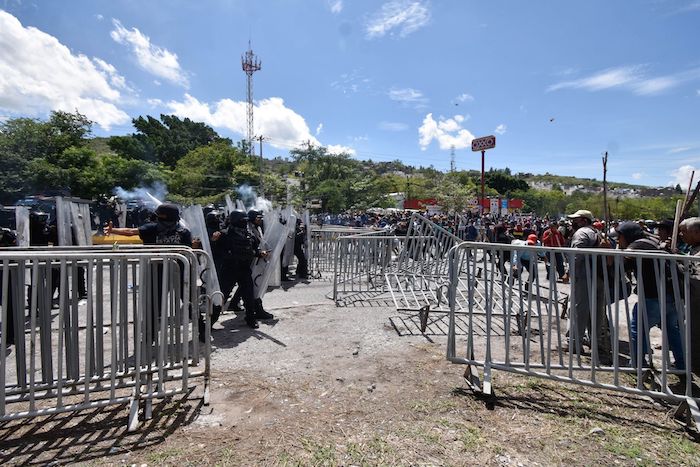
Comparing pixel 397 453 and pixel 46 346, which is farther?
pixel 46 346

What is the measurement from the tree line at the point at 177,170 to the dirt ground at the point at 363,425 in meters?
30.2

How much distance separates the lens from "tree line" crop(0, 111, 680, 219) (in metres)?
27.7

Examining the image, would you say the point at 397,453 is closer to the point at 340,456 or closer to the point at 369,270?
the point at 340,456

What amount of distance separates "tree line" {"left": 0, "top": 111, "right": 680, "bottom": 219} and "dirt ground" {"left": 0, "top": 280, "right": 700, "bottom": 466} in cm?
3023

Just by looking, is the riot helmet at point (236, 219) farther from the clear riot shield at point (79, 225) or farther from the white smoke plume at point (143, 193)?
the white smoke plume at point (143, 193)

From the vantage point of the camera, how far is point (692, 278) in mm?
3801

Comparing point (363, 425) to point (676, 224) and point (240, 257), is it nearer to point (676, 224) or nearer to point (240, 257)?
point (240, 257)

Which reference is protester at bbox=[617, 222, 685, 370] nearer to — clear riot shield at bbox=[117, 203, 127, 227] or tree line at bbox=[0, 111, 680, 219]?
clear riot shield at bbox=[117, 203, 127, 227]

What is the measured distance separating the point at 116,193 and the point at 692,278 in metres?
32.9

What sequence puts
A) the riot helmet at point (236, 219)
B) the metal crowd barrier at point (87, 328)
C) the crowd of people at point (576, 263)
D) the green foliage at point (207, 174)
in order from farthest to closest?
the green foliage at point (207, 174) → the riot helmet at point (236, 219) → the crowd of people at point (576, 263) → the metal crowd barrier at point (87, 328)

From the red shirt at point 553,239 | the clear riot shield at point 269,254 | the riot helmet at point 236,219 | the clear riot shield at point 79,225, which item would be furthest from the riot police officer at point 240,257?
the red shirt at point 553,239

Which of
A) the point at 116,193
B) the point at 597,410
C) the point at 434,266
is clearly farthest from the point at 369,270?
the point at 116,193

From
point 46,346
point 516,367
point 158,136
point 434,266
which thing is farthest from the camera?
point 158,136

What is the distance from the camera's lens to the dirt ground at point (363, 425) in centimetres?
263
